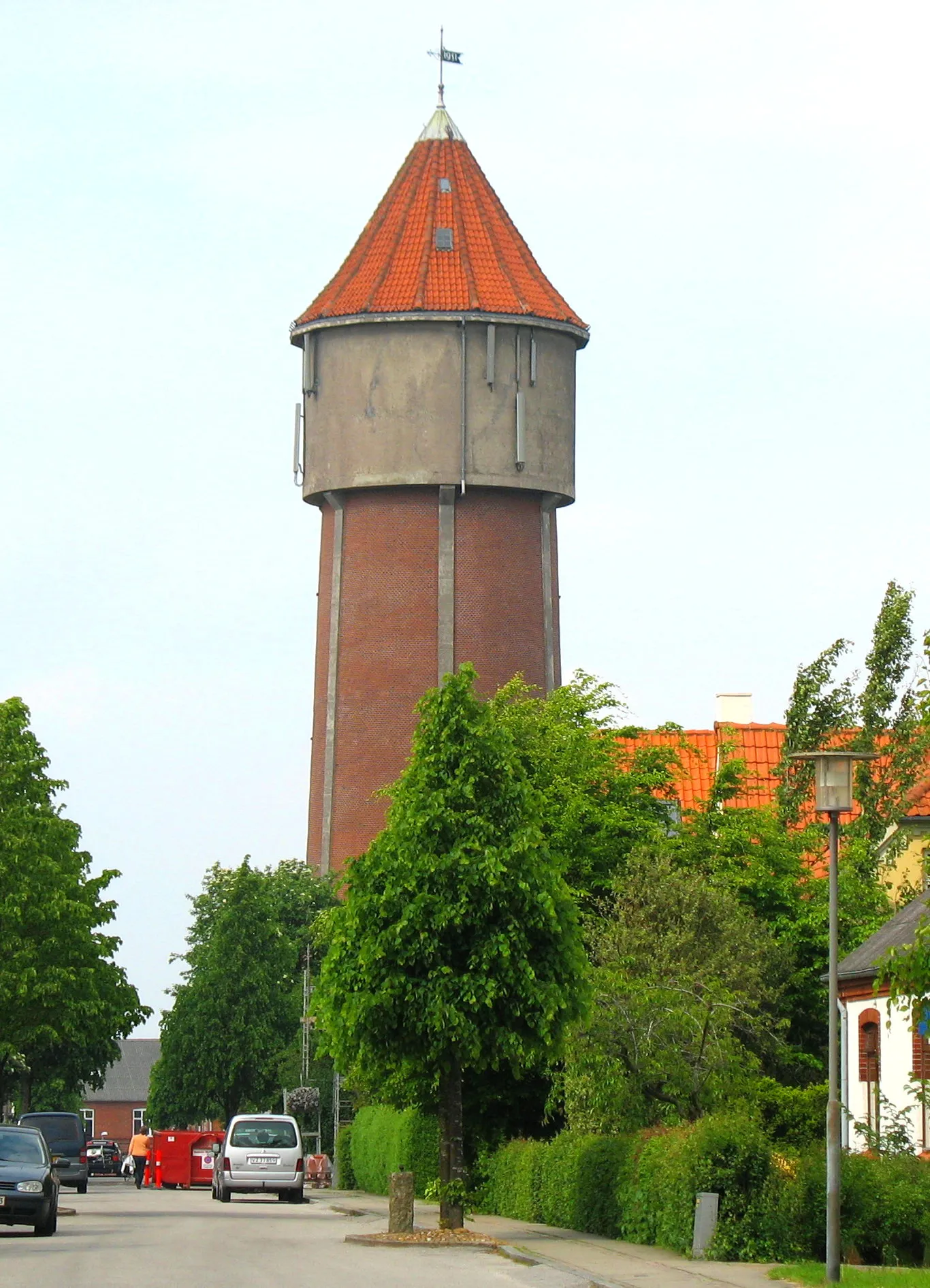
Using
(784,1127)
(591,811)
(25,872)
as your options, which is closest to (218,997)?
(25,872)

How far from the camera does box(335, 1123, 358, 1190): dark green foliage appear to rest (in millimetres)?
54125

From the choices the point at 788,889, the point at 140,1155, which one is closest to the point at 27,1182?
the point at 788,889

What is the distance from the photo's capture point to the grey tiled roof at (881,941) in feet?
114

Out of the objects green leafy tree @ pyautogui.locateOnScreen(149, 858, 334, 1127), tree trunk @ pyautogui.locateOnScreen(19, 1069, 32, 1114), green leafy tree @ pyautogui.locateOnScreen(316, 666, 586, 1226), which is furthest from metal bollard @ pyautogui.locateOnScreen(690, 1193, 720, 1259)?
green leafy tree @ pyautogui.locateOnScreen(149, 858, 334, 1127)

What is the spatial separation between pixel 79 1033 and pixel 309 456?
18533 mm

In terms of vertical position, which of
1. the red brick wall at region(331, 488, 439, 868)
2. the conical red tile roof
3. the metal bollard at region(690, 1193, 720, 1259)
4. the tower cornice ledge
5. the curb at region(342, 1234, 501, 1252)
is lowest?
the curb at region(342, 1234, 501, 1252)

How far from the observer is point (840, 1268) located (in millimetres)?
22594

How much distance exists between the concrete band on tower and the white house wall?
1166 inches

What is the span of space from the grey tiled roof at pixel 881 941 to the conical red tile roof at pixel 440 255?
3323 cm

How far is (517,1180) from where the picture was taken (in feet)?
115

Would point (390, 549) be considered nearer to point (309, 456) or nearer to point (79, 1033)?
point (309, 456)

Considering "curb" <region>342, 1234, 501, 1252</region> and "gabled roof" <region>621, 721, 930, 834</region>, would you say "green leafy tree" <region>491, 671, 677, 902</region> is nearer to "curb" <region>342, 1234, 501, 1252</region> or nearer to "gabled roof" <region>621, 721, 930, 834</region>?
"gabled roof" <region>621, 721, 930, 834</region>

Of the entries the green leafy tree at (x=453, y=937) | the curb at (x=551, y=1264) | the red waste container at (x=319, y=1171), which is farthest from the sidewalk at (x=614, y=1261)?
the red waste container at (x=319, y=1171)

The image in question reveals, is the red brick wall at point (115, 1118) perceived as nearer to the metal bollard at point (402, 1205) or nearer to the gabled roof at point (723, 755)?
the gabled roof at point (723, 755)
